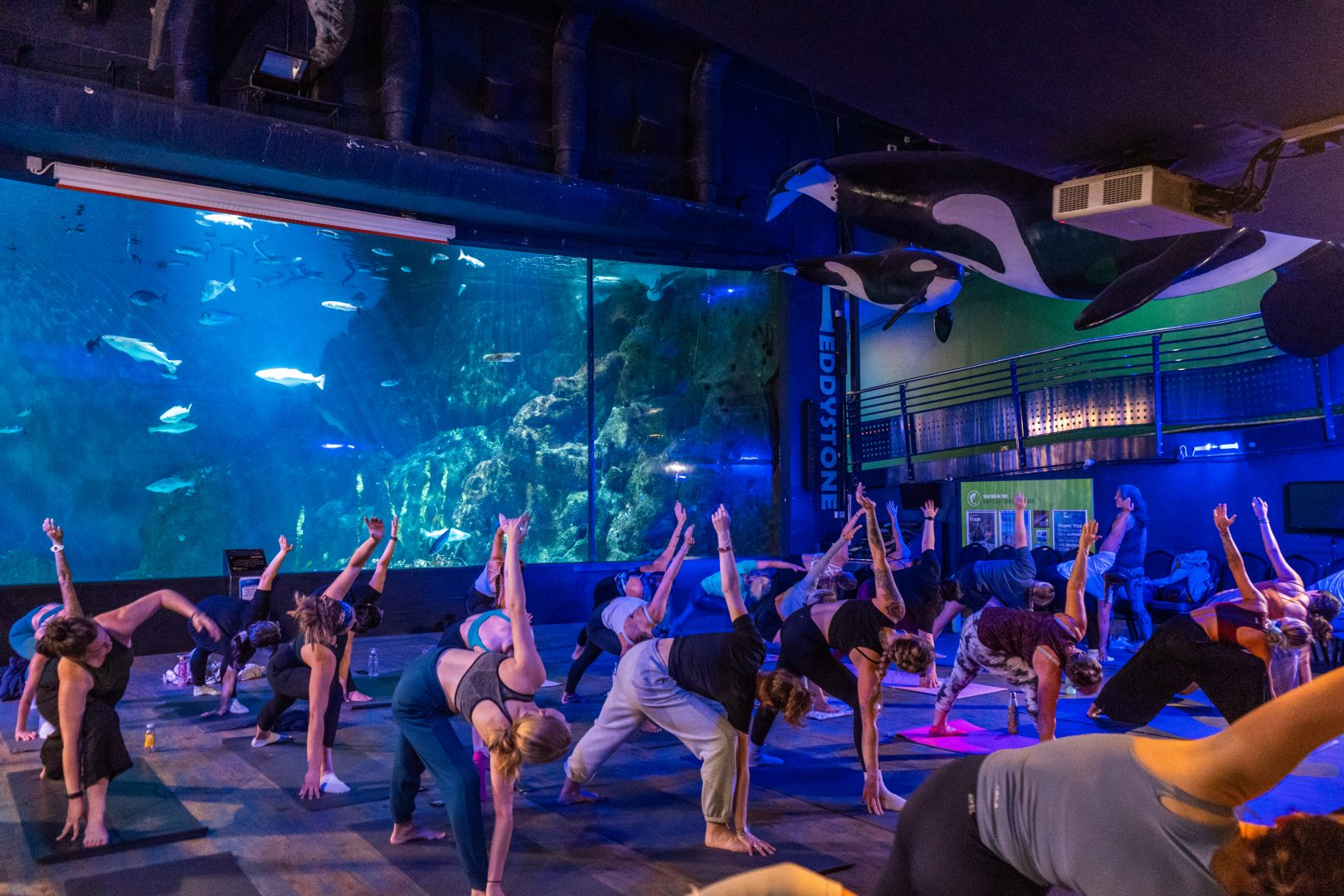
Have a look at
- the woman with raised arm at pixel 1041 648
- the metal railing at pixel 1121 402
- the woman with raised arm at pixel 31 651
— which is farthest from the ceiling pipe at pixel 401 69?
the woman with raised arm at pixel 1041 648

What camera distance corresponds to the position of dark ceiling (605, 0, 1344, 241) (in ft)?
11.9

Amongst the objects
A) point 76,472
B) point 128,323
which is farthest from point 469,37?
point 76,472

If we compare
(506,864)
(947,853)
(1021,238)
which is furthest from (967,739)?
(947,853)

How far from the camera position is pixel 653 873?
4.61 metres

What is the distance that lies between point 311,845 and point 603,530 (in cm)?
1883

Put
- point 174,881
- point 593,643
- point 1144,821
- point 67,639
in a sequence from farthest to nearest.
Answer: point 593,643
point 67,639
point 174,881
point 1144,821

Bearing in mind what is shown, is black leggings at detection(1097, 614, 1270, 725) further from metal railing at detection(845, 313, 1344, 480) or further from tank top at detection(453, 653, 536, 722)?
metal railing at detection(845, 313, 1344, 480)

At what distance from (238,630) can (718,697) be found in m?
4.87

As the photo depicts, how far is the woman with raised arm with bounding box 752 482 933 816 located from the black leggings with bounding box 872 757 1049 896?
298cm

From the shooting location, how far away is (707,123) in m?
14.7

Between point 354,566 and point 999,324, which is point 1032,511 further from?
point 354,566

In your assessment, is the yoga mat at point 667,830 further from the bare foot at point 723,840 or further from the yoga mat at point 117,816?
the yoga mat at point 117,816

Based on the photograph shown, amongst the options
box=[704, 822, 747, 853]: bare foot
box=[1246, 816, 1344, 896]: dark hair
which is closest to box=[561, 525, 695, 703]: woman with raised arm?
box=[704, 822, 747, 853]: bare foot

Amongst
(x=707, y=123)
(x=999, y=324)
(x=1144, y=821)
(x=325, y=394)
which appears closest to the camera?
(x=1144, y=821)
